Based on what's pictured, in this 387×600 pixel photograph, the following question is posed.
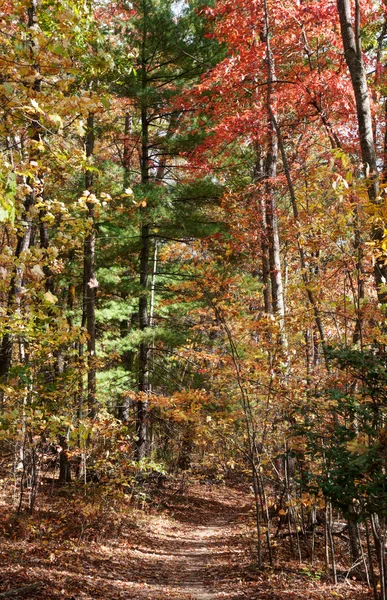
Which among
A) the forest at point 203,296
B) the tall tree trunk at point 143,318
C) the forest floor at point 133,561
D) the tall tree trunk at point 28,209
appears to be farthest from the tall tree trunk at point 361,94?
the tall tree trunk at point 143,318

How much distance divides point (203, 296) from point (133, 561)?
4577mm

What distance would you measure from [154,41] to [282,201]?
22.8ft

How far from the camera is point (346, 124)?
8141 mm

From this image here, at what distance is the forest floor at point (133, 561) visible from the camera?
18.5 feet

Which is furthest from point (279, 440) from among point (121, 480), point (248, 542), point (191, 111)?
point (191, 111)

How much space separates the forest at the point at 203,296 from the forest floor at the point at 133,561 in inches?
1.9

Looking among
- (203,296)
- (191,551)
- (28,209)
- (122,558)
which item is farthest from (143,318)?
(122,558)

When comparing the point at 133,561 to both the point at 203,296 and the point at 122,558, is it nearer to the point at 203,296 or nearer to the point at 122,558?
the point at 122,558

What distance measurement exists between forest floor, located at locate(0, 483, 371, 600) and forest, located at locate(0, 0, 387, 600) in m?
0.05

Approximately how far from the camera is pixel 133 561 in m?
7.64

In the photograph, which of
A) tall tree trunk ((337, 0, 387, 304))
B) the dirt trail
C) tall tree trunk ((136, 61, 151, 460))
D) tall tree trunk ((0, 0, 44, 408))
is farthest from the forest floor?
tall tree trunk ((337, 0, 387, 304))

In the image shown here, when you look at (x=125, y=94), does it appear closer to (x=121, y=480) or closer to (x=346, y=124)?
(x=346, y=124)

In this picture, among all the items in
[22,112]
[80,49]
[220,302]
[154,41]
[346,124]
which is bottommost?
[220,302]

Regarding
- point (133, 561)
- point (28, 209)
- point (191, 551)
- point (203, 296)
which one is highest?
point (28, 209)
